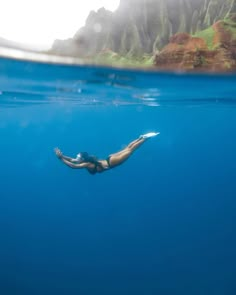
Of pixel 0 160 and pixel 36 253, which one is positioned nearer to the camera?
pixel 36 253

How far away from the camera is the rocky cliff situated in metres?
8.52

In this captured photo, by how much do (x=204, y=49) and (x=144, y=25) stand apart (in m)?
1.94

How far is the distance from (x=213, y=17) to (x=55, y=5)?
4062mm

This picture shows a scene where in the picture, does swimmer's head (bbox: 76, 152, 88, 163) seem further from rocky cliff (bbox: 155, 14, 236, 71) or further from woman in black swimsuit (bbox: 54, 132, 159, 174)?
rocky cliff (bbox: 155, 14, 236, 71)

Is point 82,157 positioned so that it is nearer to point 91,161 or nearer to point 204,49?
point 91,161

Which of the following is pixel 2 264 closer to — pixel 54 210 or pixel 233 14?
pixel 233 14

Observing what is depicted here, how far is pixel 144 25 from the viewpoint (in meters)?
8.27

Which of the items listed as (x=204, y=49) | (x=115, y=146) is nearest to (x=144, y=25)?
(x=204, y=49)

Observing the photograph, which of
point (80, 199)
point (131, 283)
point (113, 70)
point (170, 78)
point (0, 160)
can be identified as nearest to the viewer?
point (113, 70)

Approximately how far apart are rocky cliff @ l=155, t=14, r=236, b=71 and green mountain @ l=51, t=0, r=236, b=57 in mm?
193

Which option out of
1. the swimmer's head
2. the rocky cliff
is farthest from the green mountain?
the swimmer's head

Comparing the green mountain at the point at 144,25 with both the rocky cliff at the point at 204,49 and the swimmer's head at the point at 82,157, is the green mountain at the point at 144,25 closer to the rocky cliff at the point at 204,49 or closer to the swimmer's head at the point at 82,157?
the rocky cliff at the point at 204,49

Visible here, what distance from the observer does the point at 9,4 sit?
657cm

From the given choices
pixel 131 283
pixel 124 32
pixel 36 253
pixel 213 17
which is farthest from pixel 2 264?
pixel 213 17
